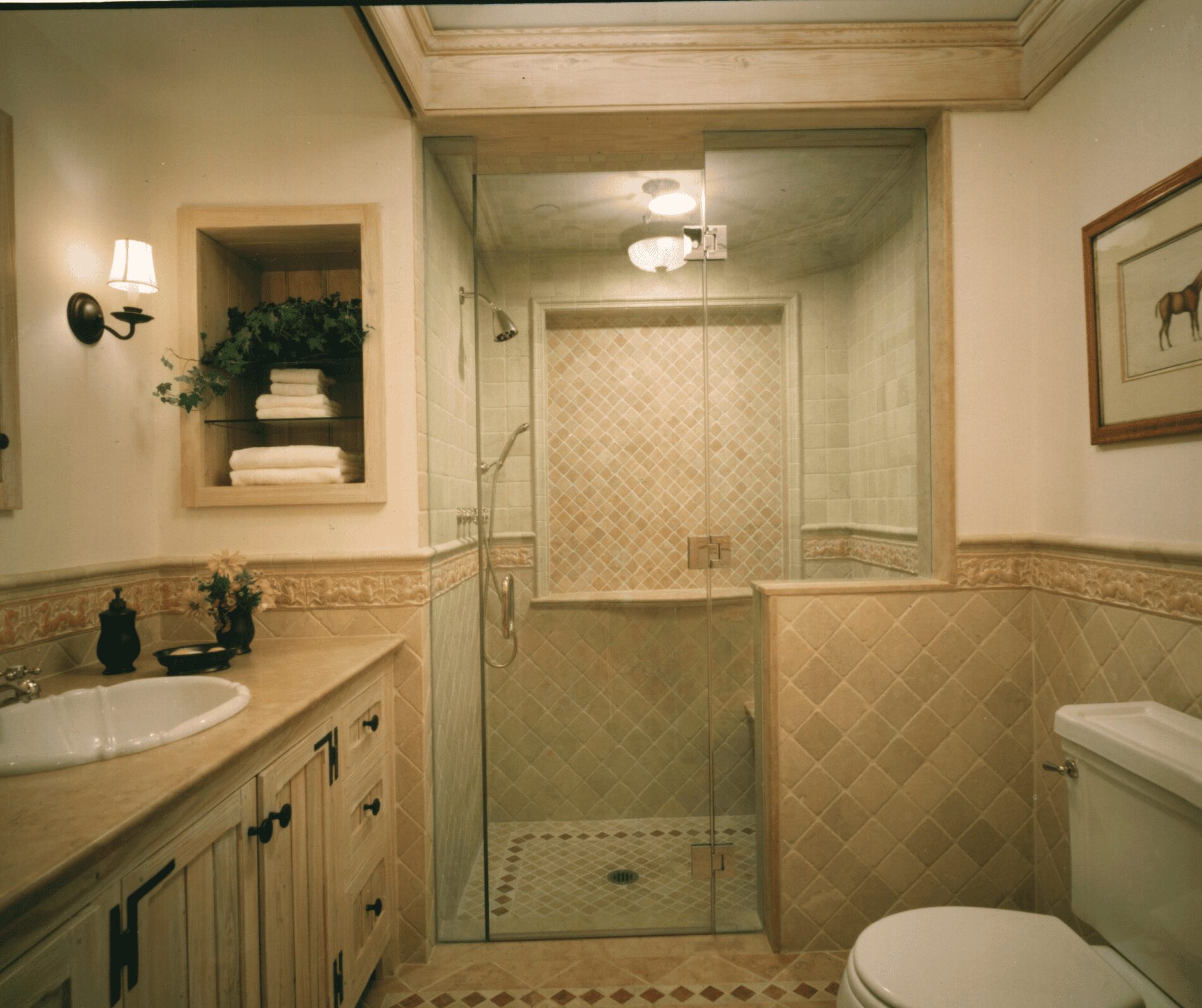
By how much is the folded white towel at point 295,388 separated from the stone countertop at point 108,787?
2.70ft

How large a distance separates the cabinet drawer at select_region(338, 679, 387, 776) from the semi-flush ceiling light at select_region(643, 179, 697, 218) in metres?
1.63

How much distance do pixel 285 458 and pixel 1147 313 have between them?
7.16 feet

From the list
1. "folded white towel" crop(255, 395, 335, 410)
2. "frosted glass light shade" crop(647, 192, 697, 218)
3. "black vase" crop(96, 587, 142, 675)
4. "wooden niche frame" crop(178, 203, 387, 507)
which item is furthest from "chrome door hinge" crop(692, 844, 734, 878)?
"frosted glass light shade" crop(647, 192, 697, 218)

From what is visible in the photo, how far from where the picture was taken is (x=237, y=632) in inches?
67.2

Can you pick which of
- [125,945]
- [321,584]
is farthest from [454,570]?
[125,945]

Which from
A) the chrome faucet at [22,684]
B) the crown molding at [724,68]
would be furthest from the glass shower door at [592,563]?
the chrome faucet at [22,684]

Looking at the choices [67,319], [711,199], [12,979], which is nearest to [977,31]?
[711,199]

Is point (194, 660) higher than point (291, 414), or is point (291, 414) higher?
point (291, 414)

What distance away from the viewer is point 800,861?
1955 mm

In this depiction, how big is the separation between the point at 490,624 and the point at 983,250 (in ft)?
6.10

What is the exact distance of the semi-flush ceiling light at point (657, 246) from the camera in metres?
2.08

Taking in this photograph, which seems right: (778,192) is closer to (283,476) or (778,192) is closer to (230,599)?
(283,476)

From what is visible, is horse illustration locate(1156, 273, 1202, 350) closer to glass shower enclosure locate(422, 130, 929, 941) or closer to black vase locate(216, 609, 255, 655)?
glass shower enclosure locate(422, 130, 929, 941)

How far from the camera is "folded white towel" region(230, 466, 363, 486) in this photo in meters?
1.92
